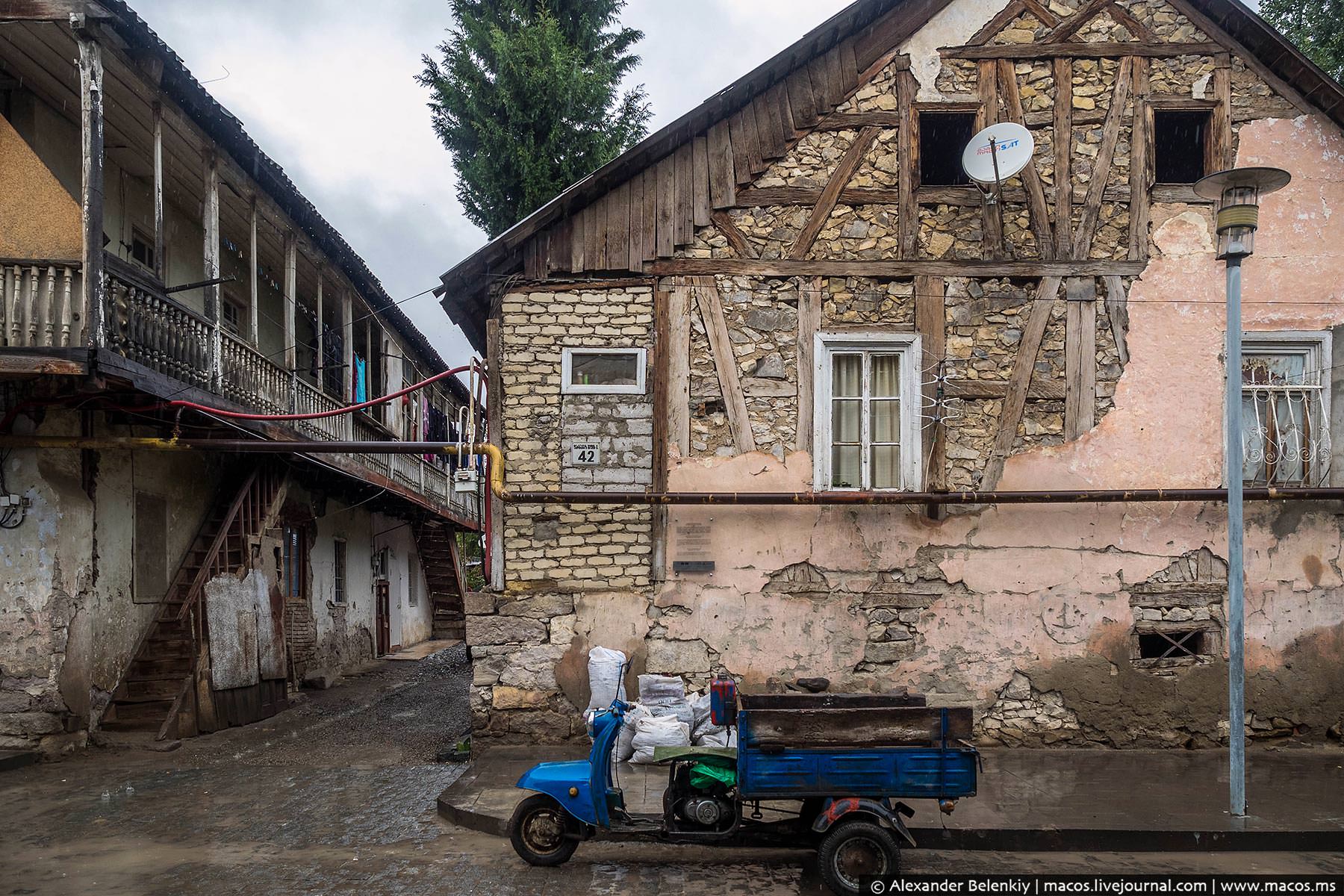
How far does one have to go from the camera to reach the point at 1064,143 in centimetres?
974

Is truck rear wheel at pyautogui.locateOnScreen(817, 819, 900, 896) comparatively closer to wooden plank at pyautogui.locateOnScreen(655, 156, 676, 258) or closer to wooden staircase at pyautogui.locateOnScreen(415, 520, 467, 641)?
wooden plank at pyautogui.locateOnScreen(655, 156, 676, 258)

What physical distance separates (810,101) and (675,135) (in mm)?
1509

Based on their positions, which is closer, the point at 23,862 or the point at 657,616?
the point at 23,862

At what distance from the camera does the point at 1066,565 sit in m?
9.42

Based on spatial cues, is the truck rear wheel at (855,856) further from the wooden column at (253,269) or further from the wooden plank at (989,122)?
the wooden column at (253,269)

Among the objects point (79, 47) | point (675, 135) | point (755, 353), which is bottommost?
point (755, 353)

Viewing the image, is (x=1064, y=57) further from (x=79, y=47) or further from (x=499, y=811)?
(x=79, y=47)

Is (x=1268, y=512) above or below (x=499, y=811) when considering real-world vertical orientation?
above

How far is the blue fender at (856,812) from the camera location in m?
5.62

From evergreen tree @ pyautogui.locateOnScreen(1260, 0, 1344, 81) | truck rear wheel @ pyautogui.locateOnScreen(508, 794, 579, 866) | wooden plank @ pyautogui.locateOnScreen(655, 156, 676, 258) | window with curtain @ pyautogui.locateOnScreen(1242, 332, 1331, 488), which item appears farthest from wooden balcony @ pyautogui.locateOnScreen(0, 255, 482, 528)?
evergreen tree @ pyautogui.locateOnScreen(1260, 0, 1344, 81)

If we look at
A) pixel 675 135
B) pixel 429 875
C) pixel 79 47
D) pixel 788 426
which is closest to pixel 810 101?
pixel 675 135

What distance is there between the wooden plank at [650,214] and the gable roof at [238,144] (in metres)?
5.29

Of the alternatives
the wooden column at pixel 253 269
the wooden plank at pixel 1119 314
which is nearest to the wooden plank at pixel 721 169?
the wooden plank at pixel 1119 314

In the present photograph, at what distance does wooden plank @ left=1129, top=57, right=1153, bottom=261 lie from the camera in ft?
31.8
